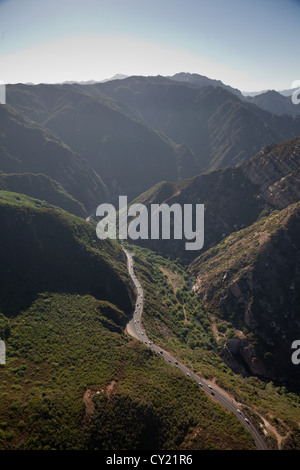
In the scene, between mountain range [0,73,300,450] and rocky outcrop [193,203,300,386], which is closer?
mountain range [0,73,300,450]

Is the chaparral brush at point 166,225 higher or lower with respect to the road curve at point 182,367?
higher

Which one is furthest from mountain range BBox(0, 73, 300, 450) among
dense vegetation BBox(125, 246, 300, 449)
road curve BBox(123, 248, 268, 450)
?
road curve BBox(123, 248, 268, 450)

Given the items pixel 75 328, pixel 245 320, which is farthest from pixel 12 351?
pixel 245 320

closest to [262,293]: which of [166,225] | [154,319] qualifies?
[154,319]

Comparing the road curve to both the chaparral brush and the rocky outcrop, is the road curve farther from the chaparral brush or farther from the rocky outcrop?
the chaparral brush

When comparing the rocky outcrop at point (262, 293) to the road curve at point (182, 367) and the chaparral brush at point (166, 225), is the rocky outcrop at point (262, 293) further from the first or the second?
the chaparral brush at point (166, 225)

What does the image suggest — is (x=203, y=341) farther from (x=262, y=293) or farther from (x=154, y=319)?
(x=262, y=293)

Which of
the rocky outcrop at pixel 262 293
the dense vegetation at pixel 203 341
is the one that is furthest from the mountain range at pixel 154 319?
the dense vegetation at pixel 203 341
